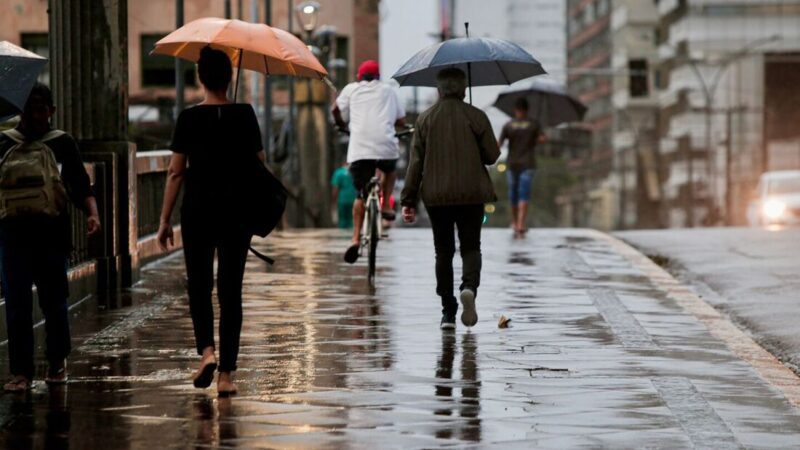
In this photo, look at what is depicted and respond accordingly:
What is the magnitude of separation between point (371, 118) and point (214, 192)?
769cm

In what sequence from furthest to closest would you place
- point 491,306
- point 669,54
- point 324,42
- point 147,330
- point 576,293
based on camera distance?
point 669,54, point 324,42, point 576,293, point 491,306, point 147,330

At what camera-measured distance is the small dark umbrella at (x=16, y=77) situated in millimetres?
8734

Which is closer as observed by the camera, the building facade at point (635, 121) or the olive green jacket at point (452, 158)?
the olive green jacket at point (452, 158)

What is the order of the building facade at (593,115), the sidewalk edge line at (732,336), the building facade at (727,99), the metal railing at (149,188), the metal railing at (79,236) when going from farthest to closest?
the building facade at (593,115) → the building facade at (727,99) → the metal railing at (149,188) → the metal railing at (79,236) → the sidewalk edge line at (732,336)

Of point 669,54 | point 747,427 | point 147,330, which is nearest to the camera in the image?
point 747,427

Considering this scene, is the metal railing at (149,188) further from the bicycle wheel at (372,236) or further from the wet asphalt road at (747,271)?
the wet asphalt road at (747,271)

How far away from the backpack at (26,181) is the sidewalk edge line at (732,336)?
376 cm

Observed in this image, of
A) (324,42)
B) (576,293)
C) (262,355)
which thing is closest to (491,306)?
(576,293)

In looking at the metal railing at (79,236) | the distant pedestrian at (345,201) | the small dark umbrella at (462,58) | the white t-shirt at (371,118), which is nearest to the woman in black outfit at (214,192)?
the small dark umbrella at (462,58)

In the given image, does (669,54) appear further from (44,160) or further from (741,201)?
(44,160)

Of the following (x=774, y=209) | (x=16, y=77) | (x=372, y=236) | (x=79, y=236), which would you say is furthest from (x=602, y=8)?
(x=16, y=77)

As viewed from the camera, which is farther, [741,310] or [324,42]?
[324,42]

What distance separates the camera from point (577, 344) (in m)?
11.1

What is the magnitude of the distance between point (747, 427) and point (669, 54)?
113218 mm
